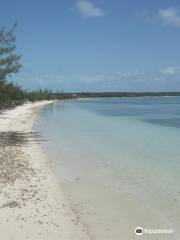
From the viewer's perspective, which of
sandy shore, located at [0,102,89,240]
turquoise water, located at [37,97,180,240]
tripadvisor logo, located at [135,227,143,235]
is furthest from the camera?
turquoise water, located at [37,97,180,240]

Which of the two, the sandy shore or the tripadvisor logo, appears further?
the tripadvisor logo

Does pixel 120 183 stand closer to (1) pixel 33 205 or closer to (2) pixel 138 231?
(1) pixel 33 205

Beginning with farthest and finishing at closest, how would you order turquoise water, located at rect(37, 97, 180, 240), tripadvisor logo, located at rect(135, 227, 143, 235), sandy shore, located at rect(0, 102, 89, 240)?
turquoise water, located at rect(37, 97, 180, 240), tripadvisor logo, located at rect(135, 227, 143, 235), sandy shore, located at rect(0, 102, 89, 240)

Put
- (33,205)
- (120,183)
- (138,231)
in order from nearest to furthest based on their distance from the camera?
(138,231), (33,205), (120,183)

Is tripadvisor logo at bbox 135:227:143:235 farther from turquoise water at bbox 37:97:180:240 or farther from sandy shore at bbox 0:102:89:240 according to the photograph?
sandy shore at bbox 0:102:89:240

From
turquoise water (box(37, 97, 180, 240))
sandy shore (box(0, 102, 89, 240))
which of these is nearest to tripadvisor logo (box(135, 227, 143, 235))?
turquoise water (box(37, 97, 180, 240))

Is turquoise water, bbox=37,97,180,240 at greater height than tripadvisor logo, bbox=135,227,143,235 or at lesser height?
lesser

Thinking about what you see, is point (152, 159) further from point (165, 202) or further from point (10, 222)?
point (10, 222)

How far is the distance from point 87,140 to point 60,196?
41.0 feet

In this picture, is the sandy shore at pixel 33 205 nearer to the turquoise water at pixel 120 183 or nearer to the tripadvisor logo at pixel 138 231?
the turquoise water at pixel 120 183

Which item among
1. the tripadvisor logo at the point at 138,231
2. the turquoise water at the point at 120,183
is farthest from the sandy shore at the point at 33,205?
the tripadvisor logo at the point at 138,231

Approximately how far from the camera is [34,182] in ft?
35.2

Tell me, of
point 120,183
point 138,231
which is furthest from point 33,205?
point 120,183

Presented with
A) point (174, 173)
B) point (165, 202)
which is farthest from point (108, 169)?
point (165, 202)
